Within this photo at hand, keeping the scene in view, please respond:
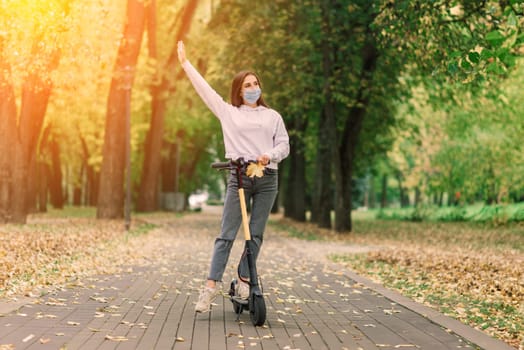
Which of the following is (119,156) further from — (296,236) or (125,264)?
(125,264)

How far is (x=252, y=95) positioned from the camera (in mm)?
7184

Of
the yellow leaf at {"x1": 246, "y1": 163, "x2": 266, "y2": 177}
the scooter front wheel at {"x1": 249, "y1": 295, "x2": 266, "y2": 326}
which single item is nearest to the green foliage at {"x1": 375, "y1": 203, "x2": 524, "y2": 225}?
the yellow leaf at {"x1": 246, "y1": 163, "x2": 266, "y2": 177}

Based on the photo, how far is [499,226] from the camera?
28.6m

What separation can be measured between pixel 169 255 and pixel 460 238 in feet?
36.5

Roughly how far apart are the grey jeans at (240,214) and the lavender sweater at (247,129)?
0.61 ft

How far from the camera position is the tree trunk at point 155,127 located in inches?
1401

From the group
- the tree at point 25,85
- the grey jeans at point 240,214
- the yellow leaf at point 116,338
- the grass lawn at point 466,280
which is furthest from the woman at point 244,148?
the tree at point 25,85

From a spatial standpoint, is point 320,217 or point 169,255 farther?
point 320,217

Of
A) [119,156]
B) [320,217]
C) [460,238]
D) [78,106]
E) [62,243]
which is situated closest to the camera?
[62,243]

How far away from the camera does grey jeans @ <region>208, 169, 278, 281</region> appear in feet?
23.5

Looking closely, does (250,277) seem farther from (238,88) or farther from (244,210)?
(238,88)

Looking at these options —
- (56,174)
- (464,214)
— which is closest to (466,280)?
(464,214)

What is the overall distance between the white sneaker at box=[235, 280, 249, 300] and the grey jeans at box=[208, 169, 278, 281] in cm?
8

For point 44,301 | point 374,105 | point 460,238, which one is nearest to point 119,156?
point 374,105
